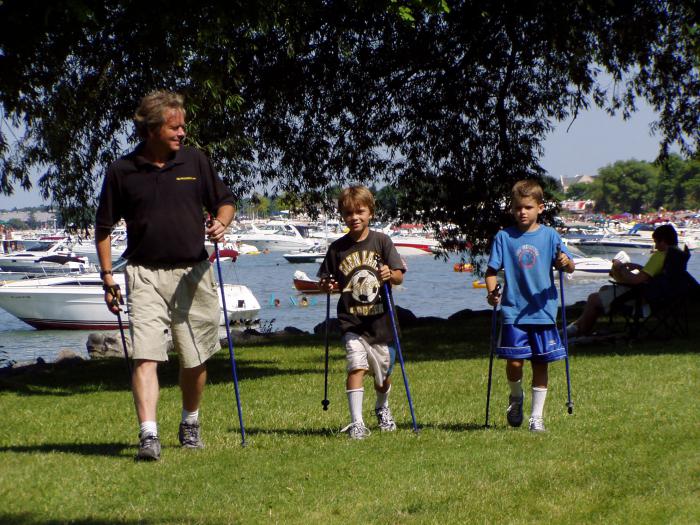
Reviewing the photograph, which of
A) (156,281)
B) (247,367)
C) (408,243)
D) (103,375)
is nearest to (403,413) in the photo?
(156,281)

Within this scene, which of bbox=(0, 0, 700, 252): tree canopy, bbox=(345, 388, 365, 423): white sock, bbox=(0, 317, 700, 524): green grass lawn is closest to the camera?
bbox=(0, 317, 700, 524): green grass lawn

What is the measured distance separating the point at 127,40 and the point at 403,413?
5.58m

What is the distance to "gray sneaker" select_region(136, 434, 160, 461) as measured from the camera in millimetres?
6152

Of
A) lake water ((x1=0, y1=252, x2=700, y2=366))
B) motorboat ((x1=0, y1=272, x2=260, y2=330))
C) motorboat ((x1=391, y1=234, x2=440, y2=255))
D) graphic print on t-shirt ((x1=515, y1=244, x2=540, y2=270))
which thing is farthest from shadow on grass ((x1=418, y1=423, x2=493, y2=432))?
motorboat ((x1=391, y1=234, x2=440, y2=255))

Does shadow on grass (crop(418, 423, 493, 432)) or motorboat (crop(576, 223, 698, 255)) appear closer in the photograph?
shadow on grass (crop(418, 423, 493, 432))

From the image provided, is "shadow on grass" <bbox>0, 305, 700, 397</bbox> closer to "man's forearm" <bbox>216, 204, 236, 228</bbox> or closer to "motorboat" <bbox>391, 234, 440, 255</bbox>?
"man's forearm" <bbox>216, 204, 236, 228</bbox>

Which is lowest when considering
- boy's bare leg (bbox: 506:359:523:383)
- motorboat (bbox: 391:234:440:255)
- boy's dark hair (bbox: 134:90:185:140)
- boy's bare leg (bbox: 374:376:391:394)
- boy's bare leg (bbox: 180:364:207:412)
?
motorboat (bbox: 391:234:440:255)

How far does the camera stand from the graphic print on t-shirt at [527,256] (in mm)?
7008

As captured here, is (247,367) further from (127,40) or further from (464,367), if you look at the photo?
(127,40)

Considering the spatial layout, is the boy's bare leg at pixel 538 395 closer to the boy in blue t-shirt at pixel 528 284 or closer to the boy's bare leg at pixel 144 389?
the boy in blue t-shirt at pixel 528 284

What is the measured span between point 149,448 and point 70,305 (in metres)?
27.9

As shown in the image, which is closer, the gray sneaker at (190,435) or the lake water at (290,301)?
the gray sneaker at (190,435)

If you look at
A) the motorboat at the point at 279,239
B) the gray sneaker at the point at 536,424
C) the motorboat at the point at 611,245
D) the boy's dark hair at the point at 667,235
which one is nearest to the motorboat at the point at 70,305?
the boy's dark hair at the point at 667,235

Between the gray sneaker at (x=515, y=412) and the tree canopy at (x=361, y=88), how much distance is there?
480 cm
